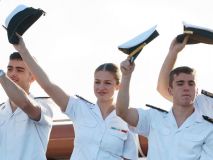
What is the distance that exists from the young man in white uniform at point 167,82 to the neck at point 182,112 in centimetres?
22

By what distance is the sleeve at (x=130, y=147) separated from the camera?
16.3ft

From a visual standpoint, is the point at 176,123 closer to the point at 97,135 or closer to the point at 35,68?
the point at 97,135

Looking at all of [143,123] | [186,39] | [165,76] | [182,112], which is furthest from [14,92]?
[186,39]

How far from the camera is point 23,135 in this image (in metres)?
4.92

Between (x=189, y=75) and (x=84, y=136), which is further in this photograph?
(x=84, y=136)

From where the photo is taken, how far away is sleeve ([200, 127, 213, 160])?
4271 mm

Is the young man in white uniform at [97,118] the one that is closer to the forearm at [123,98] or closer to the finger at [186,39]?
the forearm at [123,98]

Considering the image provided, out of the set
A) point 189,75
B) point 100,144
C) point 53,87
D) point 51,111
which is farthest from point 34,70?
point 189,75

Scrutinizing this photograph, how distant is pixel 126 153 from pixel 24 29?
58.3 inches

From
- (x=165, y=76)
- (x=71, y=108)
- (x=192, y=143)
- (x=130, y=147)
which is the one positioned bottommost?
(x=130, y=147)

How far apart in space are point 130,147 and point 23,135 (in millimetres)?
1009

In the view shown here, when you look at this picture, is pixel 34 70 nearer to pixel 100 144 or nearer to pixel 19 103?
pixel 19 103

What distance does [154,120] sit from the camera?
4.59 m

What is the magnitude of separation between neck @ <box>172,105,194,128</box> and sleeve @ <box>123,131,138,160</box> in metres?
0.67
